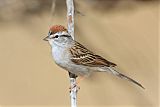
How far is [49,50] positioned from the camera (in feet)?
32.7

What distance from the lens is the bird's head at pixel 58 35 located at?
601 cm

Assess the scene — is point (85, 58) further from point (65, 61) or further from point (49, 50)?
point (49, 50)

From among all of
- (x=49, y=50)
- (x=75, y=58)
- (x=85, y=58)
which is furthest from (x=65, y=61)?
(x=49, y=50)

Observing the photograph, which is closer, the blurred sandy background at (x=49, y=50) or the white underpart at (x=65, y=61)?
the white underpart at (x=65, y=61)

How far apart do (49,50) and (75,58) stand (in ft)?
11.7

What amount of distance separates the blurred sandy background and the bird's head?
44.5 inches

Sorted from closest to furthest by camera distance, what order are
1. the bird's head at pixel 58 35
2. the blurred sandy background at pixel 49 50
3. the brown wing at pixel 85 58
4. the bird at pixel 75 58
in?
the bird's head at pixel 58 35
the bird at pixel 75 58
the brown wing at pixel 85 58
the blurred sandy background at pixel 49 50

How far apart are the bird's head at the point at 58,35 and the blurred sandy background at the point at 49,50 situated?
1.13 m

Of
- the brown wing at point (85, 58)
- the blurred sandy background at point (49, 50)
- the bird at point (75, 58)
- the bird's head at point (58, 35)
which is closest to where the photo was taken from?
the bird's head at point (58, 35)

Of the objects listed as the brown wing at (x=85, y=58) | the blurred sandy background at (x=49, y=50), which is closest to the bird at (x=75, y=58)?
the brown wing at (x=85, y=58)

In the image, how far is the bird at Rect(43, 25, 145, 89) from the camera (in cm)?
625

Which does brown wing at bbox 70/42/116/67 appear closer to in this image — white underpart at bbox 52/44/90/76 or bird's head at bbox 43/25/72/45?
white underpart at bbox 52/44/90/76

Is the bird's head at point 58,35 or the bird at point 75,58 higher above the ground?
the bird's head at point 58,35

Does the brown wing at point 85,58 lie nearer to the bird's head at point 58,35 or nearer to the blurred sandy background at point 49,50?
the bird's head at point 58,35
